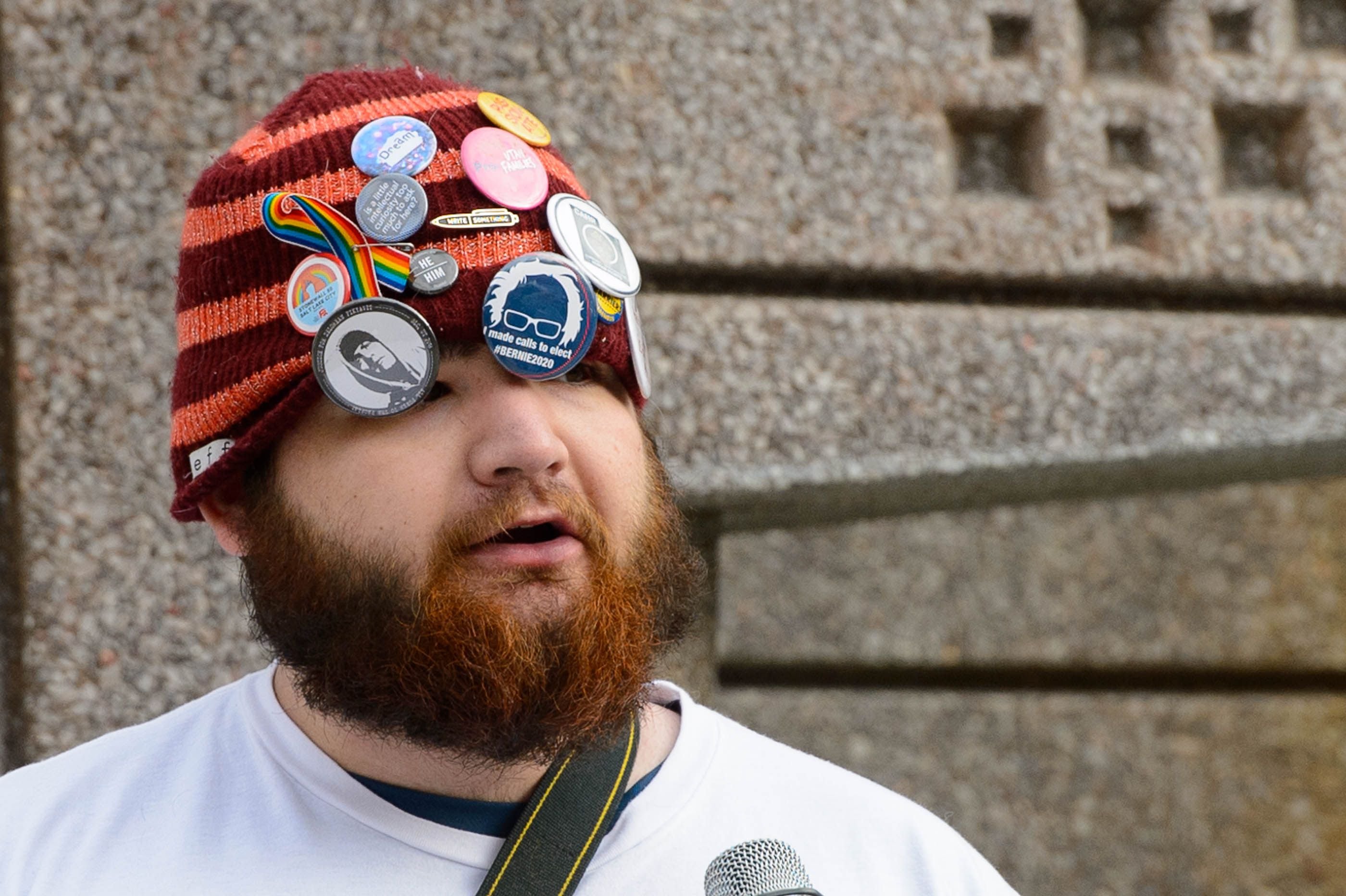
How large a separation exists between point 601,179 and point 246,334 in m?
1.11

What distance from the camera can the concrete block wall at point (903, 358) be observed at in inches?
111

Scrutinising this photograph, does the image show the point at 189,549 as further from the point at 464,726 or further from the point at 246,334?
the point at 464,726

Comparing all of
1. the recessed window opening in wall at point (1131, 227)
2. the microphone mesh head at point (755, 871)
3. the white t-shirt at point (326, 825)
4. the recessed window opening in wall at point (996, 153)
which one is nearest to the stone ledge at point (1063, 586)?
the recessed window opening in wall at point (1131, 227)

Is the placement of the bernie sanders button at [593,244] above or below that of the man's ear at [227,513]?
above

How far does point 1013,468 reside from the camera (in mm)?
2973

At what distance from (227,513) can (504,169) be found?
645mm

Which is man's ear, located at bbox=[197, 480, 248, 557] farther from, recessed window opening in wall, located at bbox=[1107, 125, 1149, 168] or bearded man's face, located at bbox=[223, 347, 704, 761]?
recessed window opening in wall, located at bbox=[1107, 125, 1149, 168]

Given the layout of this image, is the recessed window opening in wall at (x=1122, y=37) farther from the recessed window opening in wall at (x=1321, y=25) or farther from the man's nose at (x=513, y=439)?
the man's nose at (x=513, y=439)

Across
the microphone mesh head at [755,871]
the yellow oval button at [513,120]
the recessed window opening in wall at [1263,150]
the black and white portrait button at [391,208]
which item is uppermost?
the yellow oval button at [513,120]

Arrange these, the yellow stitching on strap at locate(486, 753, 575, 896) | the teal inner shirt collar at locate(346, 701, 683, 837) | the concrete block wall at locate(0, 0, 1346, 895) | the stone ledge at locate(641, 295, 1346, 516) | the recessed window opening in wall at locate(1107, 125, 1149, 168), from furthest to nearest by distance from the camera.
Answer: the recessed window opening in wall at locate(1107, 125, 1149, 168) < the stone ledge at locate(641, 295, 1346, 516) < the concrete block wall at locate(0, 0, 1346, 895) < the teal inner shirt collar at locate(346, 701, 683, 837) < the yellow stitching on strap at locate(486, 753, 575, 896)

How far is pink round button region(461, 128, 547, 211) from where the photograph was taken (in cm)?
202

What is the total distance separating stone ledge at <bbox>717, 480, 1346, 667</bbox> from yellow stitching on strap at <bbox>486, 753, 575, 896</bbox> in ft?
4.47

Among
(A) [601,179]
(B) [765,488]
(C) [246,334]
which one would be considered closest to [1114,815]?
(B) [765,488]

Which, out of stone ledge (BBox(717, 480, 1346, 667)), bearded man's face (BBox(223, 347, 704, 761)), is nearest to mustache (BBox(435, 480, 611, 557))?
bearded man's face (BBox(223, 347, 704, 761))
